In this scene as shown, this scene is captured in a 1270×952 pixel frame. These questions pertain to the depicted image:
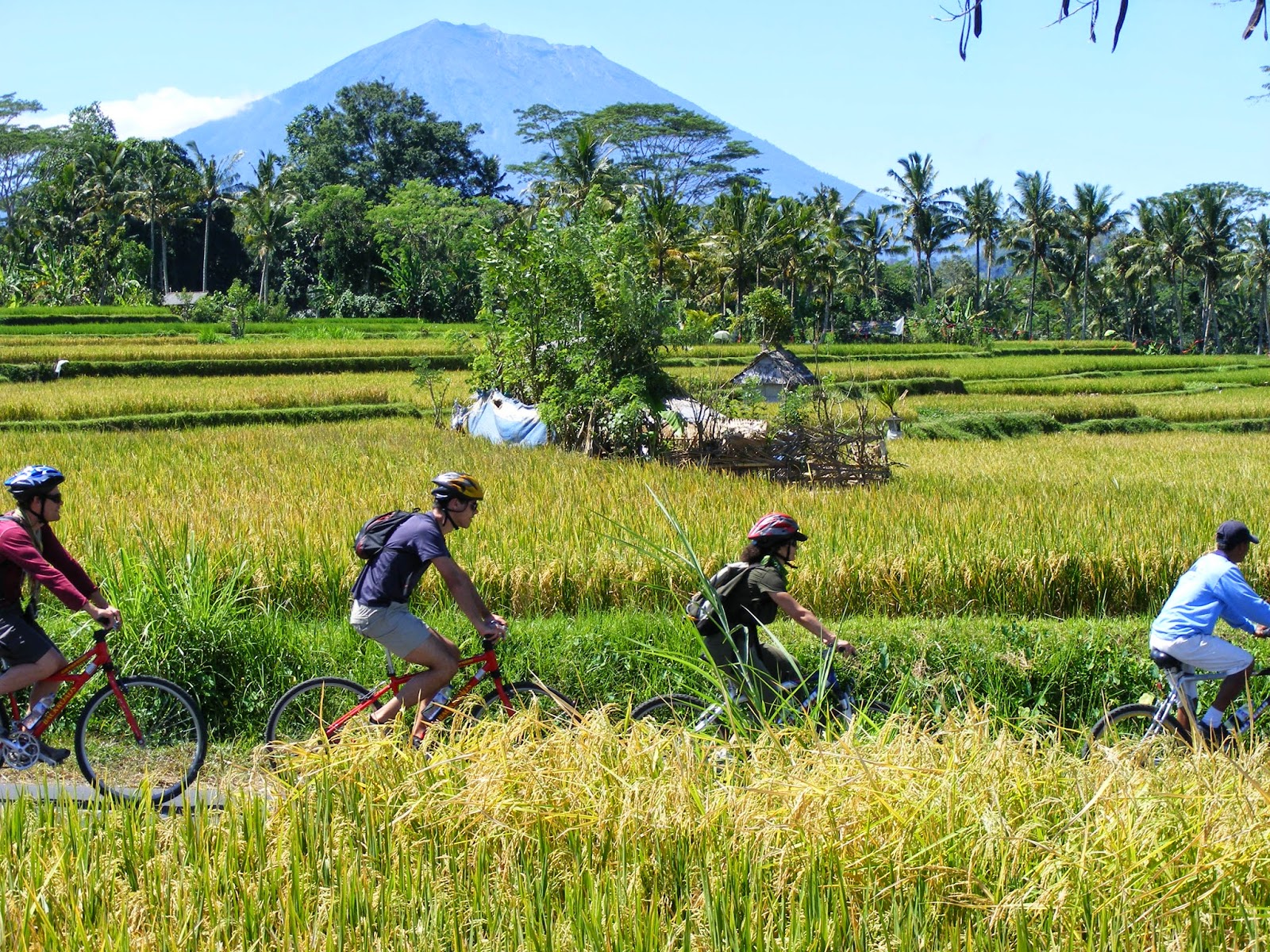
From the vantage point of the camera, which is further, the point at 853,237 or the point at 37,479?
the point at 853,237

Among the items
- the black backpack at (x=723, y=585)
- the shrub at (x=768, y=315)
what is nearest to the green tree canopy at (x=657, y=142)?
→ the shrub at (x=768, y=315)

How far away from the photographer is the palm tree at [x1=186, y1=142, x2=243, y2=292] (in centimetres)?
4947

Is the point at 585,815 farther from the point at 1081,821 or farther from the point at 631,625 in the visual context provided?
the point at 631,625

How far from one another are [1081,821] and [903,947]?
814 mm

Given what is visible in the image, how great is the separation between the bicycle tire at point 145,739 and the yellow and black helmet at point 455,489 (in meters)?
1.50

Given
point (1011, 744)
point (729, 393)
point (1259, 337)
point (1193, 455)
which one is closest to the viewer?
point (1011, 744)

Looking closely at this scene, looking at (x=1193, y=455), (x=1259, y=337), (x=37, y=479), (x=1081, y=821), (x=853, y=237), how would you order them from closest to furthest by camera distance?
(x=1081, y=821) → (x=37, y=479) → (x=1193, y=455) → (x=853, y=237) → (x=1259, y=337)

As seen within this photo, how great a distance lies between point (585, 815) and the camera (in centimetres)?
361

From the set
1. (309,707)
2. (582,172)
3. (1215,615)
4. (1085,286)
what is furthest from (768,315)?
(309,707)

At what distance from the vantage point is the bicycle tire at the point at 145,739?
17.0 feet

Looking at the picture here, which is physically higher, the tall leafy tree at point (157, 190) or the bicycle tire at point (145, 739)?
the tall leafy tree at point (157, 190)

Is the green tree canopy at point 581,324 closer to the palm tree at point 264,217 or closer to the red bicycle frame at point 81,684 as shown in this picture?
the red bicycle frame at point 81,684

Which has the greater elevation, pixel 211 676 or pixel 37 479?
pixel 37 479

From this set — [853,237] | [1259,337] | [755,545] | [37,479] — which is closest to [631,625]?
[755,545]
